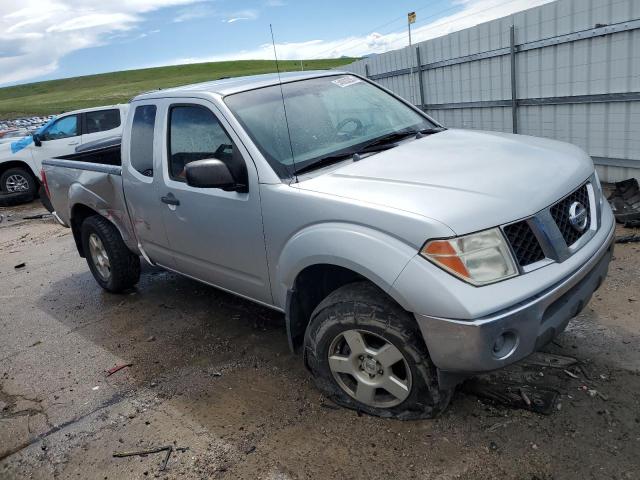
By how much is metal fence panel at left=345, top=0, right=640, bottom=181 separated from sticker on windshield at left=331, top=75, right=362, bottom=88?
4.04 metres

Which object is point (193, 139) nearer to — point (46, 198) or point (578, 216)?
point (578, 216)

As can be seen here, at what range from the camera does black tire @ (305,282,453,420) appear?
2.66 metres

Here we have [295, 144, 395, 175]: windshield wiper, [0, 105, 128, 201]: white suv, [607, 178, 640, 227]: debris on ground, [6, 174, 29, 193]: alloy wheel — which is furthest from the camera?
[6, 174, 29, 193]: alloy wheel

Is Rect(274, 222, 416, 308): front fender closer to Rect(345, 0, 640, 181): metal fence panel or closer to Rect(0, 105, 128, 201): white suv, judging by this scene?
Rect(345, 0, 640, 181): metal fence panel

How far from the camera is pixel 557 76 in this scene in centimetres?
741

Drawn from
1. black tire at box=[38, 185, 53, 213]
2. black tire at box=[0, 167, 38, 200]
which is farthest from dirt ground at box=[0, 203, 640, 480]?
black tire at box=[0, 167, 38, 200]

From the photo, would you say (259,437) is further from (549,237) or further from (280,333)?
(549,237)

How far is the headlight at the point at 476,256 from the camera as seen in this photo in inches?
94.5

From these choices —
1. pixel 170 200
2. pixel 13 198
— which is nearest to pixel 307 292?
pixel 170 200

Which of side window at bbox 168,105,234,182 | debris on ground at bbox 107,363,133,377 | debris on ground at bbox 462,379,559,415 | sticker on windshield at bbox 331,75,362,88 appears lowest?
debris on ground at bbox 107,363,133,377

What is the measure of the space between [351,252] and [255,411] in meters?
1.24

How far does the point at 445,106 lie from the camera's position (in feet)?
32.5

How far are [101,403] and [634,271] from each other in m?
4.19

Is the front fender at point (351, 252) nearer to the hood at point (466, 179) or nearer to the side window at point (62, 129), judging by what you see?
the hood at point (466, 179)
